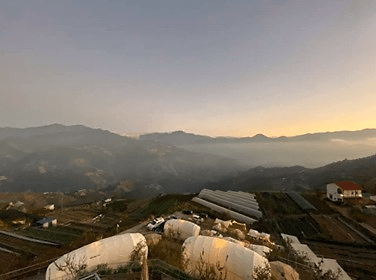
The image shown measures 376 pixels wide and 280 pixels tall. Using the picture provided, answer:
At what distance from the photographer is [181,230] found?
2341cm

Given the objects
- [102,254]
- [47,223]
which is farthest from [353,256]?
[47,223]

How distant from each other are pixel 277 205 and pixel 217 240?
50426 millimetres

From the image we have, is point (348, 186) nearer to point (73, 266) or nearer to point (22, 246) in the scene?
point (73, 266)

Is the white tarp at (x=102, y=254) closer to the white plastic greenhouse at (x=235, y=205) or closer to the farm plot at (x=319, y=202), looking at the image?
the white plastic greenhouse at (x=235, y=205)

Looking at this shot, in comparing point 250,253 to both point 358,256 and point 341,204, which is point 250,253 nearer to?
point 358,256

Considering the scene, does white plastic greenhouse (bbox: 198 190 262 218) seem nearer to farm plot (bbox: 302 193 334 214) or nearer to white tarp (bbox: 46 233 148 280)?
farm plot (bbox: 302 193 334 214)

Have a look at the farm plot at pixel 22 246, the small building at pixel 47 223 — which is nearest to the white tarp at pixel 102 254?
the farm plot at pixel 22 246

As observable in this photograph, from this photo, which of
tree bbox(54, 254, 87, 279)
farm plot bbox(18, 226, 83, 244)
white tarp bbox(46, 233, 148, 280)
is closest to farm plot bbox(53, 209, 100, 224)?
farm plot bbox(18, 226, 83, 244)

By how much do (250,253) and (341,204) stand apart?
54541mm

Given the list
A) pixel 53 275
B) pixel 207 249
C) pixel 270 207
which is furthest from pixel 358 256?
pixel 53 275

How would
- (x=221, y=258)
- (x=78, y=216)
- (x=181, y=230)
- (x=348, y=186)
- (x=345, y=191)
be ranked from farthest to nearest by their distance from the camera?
(x=78, y=216), (x=348, y=186), (x=345, y=191), (x=181, y=230), (x=221, y=258)

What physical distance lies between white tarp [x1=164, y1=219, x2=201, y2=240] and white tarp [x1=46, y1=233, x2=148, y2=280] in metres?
7.22

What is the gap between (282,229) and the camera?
42.5m

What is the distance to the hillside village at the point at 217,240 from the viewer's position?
14086mm
